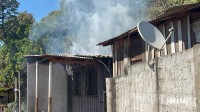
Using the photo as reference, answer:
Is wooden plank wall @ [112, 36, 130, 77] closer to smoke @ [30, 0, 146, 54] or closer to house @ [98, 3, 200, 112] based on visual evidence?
house @ [98, 3, 200, 112]

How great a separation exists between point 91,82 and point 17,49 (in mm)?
20644

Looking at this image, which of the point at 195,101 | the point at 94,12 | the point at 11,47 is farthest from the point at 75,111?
the point at 94,12

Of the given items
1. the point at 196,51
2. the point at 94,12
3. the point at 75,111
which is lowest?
the point at 75,111

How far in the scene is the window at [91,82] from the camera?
1636 cm

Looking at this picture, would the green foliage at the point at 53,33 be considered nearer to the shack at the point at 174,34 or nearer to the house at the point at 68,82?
the house at the point at 68,82

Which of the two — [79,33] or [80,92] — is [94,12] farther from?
[80,92]

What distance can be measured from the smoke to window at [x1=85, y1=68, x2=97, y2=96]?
619 inches

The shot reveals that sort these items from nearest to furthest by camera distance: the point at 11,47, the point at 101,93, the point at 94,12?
the point at 101,93 → the point at 11,47 → the point at 94,12

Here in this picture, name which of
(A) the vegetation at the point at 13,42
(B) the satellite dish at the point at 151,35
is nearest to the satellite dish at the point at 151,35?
(B) the satellite dish at the point at 151,35

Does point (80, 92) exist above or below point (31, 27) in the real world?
below

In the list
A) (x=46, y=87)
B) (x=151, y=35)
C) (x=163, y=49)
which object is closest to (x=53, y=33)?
(x=46, y=87)

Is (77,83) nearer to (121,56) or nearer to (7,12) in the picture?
(121,56)

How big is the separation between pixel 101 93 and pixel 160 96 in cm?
944

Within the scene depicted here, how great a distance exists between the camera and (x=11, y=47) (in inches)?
1398
